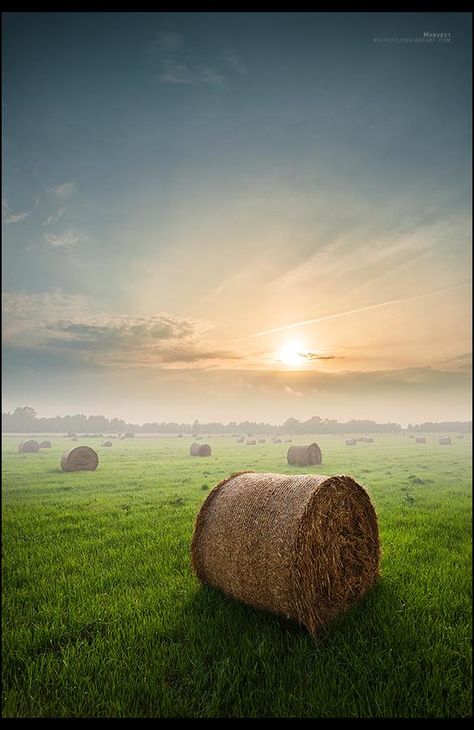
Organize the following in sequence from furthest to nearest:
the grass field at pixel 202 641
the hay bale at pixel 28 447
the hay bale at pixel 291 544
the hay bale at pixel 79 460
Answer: the hay bale at pixel 28 447 < the hay bale at pixel 79 460 < the hay bale at pixel 291 544 < the grass field at pixel 202 641

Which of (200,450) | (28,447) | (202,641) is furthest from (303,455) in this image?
(28,447)

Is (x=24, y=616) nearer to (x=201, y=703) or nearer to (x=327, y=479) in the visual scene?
(x=201, y=703)

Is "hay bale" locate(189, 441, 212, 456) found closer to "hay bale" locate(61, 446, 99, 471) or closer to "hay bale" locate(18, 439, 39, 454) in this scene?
"hay bale" locate(61, 446, 99, 471)

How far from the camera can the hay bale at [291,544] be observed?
518 centimetres

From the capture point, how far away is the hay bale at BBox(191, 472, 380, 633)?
204 inches

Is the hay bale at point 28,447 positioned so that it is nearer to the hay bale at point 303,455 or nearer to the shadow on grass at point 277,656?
the hay bale at point 303,455

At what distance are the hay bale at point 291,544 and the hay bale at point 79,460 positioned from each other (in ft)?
67.7

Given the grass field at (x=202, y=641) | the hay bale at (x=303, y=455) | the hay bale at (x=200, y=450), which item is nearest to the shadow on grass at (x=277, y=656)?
the grass field at (x=202, y=641)

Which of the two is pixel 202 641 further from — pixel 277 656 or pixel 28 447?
pixel 28 447

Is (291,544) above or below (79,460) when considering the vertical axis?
above

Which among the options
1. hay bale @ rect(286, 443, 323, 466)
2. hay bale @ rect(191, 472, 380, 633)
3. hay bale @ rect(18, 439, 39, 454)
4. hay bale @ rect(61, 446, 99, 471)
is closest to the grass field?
hay bale @ rect(191, 472, 380, 633)

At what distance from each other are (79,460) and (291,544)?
74.0 ft

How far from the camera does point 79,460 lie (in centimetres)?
2488

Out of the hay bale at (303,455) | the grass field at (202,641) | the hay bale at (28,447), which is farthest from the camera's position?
the hay bale at (28,447)
